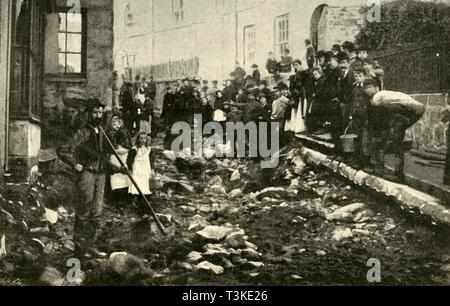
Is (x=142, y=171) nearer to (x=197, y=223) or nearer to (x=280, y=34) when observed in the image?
(x=197, y=223)

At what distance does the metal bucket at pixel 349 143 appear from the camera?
7.27 metres

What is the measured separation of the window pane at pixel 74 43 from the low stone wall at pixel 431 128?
4.58 metres

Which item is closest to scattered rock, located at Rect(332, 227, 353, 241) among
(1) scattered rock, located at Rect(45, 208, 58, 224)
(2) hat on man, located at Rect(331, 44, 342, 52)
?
(2) hat on man, located at Rect(331, 44, 342, 52)

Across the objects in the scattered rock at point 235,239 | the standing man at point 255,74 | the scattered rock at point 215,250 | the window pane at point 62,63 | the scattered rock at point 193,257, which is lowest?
the scattered rock at point 193,257

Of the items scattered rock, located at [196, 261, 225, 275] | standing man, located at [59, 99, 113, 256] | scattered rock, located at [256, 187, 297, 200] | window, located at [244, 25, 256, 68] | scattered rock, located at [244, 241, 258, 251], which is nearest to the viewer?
scattered rock, located at [196, 261, 225, 275]

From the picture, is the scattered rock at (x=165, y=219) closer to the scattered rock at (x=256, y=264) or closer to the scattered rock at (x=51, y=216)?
the scattered rock at (x=256, y=264)

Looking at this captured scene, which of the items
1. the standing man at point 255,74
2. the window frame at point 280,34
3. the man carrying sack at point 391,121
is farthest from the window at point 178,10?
the man carrying sack at point 391,121

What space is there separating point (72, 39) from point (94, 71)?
55 cm

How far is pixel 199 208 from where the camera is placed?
7.21 m

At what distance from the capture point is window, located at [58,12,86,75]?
24.3ft

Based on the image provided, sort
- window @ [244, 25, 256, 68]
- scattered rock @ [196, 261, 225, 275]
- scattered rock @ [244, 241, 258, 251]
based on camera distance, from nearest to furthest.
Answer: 1. scattered rock @ [196, 261, 225, 275]
2. scattered rock @ [244, 241, 258, 251]
3. window @ [244, 25, 256, 68]

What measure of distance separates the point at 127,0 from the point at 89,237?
323 cm

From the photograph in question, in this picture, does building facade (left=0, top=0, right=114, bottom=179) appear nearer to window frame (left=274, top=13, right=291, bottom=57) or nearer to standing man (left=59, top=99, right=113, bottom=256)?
standing man (left=59, top=99, right=113, bottom=256)

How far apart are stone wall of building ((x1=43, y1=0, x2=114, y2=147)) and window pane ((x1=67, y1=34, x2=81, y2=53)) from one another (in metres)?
0.14
